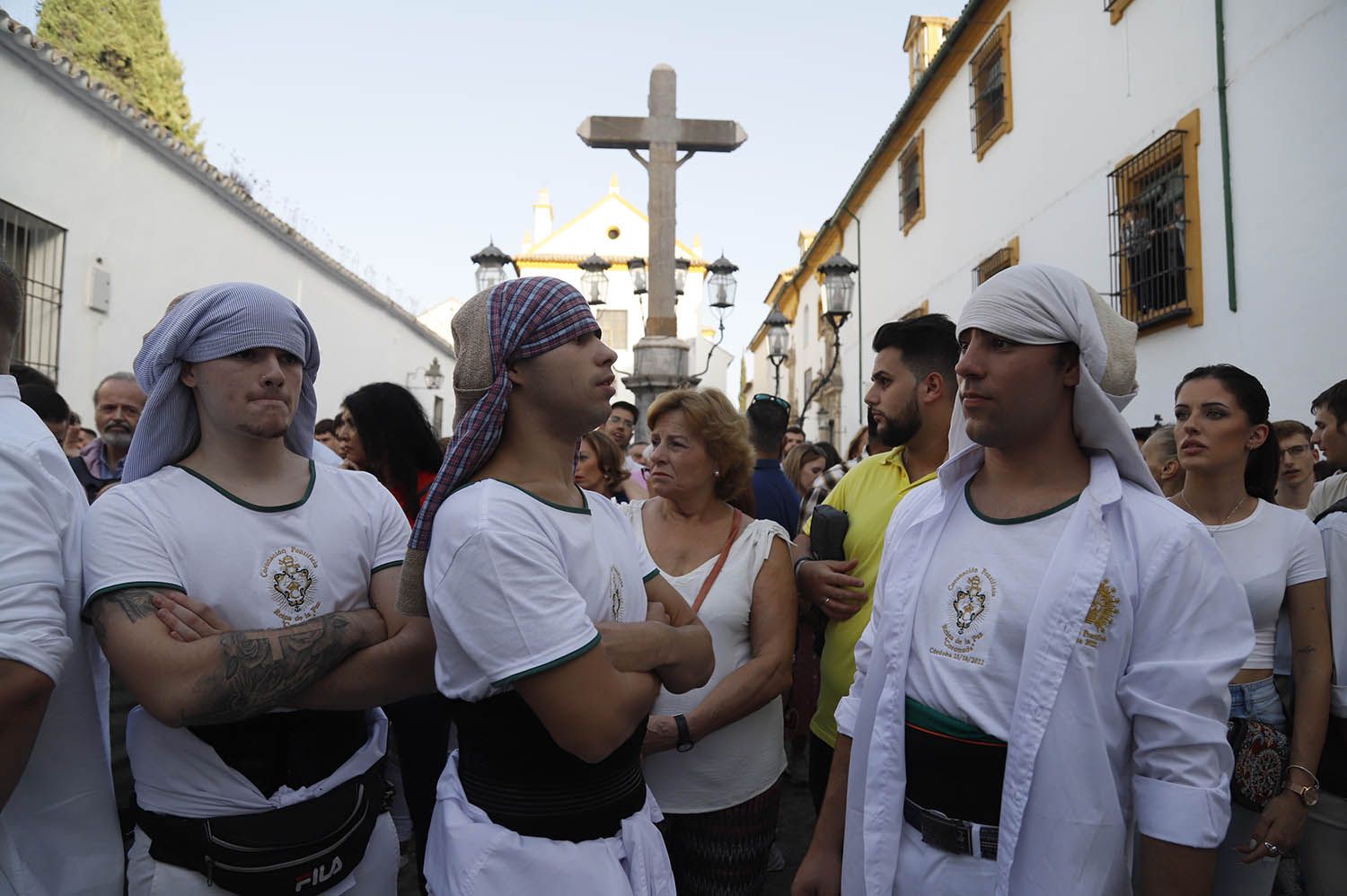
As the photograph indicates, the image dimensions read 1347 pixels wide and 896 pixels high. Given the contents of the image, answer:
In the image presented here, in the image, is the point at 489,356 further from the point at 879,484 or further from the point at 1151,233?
the point at 1151,233

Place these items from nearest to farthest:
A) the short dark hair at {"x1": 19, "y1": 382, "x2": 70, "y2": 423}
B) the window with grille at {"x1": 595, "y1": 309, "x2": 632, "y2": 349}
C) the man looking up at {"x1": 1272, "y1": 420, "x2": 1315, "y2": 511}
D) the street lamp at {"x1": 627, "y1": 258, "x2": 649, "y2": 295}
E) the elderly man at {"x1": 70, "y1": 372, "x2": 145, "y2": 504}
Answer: the short dark hair at {"x1": 19, "y1": 382, "x2": 70, "y2": 423}
the elderly man at {"x1": 70, "y1": 372, "x2": 145, "y2": 504}
the man looking up at {"x1": 1272, "y1": 420, "x2": 1315, "y2": 511}
the street lamp at {"x1": 627, "y1": 258, "x2": 649, "y2": 295}
the window with grille at {"x1": 595, "y1": 309, "x2": 632, "y2": 349}

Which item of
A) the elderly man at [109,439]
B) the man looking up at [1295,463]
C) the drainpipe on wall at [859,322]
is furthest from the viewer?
the drainpipe on wall at [859,322]

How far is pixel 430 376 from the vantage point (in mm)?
22453

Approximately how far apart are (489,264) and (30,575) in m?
10.2

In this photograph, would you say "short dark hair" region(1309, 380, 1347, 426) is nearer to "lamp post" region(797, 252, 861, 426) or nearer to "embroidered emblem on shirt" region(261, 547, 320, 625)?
"embroidered emblem on shirt" region(261, 547, 320, 625)

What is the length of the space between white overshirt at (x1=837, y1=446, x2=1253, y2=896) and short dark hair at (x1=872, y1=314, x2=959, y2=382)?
1485 millimetres

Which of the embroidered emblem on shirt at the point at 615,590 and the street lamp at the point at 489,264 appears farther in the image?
the street lamp at the point at 489,264

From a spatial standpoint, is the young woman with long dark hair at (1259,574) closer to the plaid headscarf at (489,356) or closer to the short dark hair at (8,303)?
the plaid headscarf at (489,356)

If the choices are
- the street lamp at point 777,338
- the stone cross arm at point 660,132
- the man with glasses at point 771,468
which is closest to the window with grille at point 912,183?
the street lamp at point 777,338

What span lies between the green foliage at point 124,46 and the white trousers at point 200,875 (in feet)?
51.1

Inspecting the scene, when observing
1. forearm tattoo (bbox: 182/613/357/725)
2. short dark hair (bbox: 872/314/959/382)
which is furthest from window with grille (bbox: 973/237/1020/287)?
forearm tattoo (bbox: 182/613/357/725)

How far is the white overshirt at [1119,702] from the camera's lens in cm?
177

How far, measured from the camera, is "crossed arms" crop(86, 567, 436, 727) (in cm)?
175

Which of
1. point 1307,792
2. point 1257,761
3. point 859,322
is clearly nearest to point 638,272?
point 859,322
